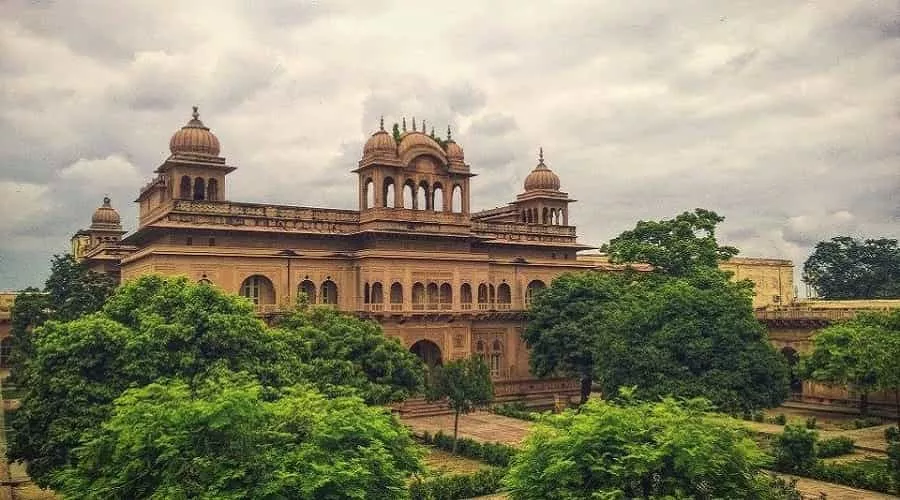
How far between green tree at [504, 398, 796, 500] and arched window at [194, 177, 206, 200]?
29.7m

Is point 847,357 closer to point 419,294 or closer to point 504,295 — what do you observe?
point 504,295

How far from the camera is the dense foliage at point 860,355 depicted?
3192cm

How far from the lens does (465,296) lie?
43.8 m

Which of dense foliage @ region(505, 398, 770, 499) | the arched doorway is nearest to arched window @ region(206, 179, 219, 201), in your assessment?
the arched doorway

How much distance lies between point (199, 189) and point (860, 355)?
33229 mm

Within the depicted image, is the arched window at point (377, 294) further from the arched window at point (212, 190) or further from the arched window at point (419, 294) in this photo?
the arched window at point (212, 190)

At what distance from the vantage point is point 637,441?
1473cm

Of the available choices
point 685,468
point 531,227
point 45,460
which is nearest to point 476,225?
point 531,227

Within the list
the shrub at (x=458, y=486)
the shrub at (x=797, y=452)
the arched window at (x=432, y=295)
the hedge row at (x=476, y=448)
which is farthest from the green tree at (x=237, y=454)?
the arched window at (x=432, y=295)

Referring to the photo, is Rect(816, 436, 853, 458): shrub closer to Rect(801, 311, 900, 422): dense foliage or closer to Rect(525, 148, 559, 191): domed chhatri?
Rect(801, 311, 900, 422): dense foliage

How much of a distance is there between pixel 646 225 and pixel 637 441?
90.7 feet

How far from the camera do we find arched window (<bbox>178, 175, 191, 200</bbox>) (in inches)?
1578

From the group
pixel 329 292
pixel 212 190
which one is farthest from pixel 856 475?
pixel 212 190

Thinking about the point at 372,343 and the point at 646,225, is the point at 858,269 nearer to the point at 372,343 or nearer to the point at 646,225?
the point at 646,225
